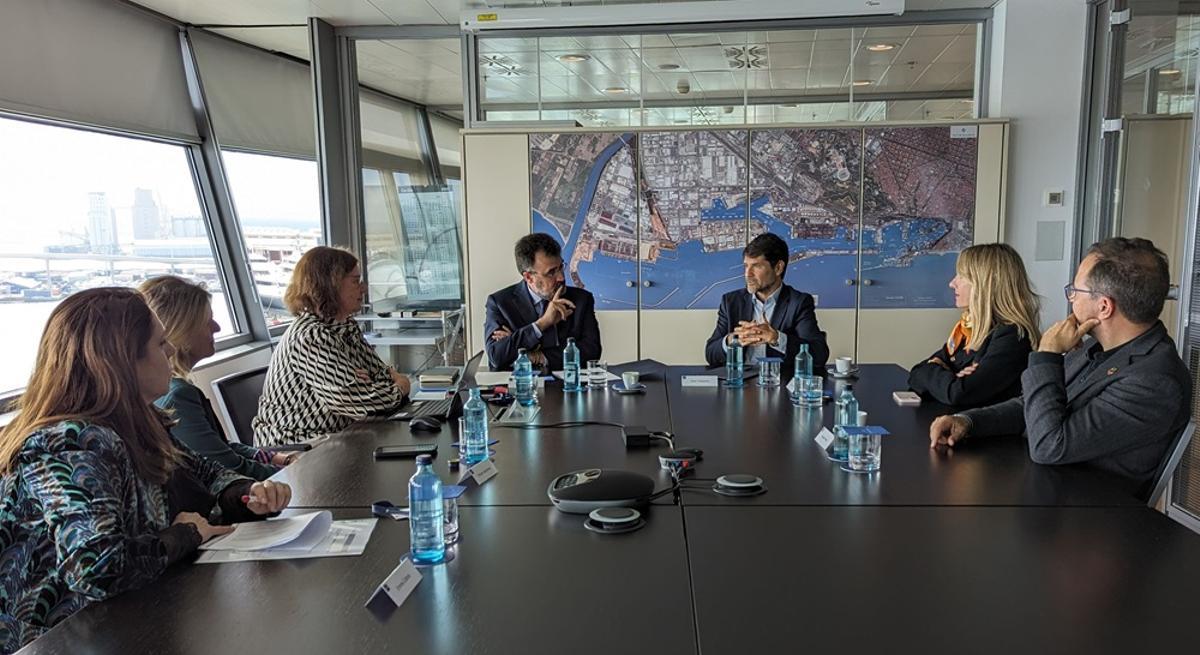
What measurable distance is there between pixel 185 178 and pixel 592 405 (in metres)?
4.01

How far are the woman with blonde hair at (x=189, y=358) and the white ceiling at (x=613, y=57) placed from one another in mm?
3091

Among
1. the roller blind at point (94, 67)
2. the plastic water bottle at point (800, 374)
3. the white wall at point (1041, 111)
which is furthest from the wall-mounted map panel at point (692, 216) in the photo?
the roller blind at point (94, 67)

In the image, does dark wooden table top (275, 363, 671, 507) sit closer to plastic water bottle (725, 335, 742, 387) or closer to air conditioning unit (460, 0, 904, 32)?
plastic water bottle (725, 335, 742, 387)

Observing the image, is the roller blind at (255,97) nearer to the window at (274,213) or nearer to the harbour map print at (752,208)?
the window at (274,213)

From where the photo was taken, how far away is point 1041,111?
199 inches

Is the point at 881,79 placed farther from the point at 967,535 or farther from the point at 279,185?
the point at 967,535

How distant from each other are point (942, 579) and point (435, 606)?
0.90 m

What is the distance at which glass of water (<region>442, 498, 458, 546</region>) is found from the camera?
1.59m

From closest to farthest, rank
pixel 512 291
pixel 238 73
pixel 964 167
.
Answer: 1. pixel 512 291
2. pixel 964 167
3. pixel 238 73

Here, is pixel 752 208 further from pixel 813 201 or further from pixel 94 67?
pixel 94 67

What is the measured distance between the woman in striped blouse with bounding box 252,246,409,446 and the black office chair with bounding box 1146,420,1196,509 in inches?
94.5

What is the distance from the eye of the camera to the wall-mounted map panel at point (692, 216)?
5.18 metres

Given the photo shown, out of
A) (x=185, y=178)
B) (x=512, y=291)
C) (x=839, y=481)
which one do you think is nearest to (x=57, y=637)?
(x=839, y=481)

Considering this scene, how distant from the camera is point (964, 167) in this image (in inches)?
200
